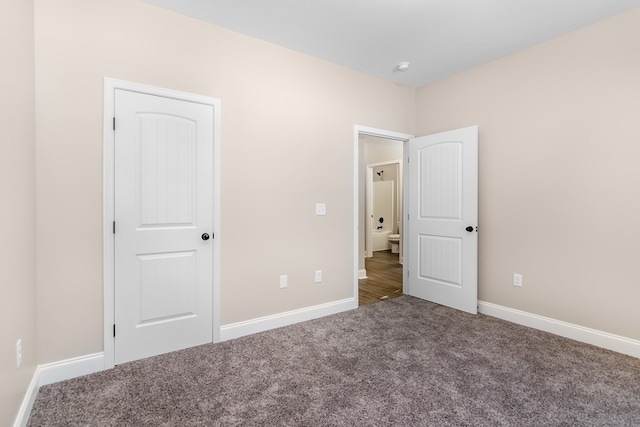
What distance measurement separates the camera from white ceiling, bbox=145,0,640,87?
236 cm

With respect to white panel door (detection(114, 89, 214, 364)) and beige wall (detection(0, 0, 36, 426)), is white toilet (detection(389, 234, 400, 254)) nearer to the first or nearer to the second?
white panel door (detection(114, 89, 214, 364))

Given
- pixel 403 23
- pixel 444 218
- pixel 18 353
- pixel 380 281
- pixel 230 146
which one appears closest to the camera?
pixel 18 353

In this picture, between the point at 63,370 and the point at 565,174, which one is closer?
the point at 63,370

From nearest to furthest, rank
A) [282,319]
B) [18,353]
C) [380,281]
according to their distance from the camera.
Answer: [18,353] → [282,319] → [380,281]

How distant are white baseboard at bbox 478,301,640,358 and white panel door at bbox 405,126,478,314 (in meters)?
0.23

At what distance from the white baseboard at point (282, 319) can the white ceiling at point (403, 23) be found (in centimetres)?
264

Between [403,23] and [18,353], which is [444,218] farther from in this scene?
[18,353]

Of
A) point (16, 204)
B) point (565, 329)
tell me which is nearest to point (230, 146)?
point (16, 204)

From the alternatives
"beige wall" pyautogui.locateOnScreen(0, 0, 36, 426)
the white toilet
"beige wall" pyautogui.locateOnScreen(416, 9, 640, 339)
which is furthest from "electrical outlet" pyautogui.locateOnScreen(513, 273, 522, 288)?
the white toilet

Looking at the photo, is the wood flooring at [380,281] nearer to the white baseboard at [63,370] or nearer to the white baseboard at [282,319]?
the white baseboard at [282,319]

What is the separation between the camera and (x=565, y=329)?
2779mm

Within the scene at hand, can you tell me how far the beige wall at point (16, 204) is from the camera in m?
1.45

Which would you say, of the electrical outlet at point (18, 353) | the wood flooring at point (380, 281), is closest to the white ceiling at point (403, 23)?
the electrical outlet at point (18, 353)

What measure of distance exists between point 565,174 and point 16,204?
4020 millimetres
